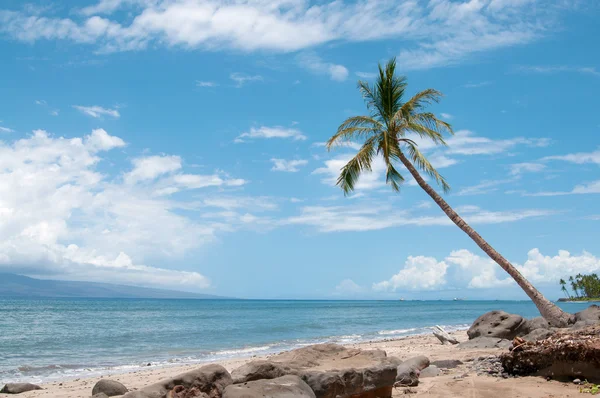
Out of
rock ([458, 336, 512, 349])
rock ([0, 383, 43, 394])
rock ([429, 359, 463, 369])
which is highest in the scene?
rock ([429, 359, 463, 369])

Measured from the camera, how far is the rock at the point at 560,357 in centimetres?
875

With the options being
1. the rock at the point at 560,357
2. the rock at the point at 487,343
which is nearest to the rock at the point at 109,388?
the rock at the point at 560,357

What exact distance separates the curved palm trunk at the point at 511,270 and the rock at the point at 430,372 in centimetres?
714

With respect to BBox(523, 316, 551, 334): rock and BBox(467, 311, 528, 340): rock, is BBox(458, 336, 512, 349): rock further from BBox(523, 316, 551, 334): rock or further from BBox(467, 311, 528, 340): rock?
BBox(523, 316, 551, 334): rock

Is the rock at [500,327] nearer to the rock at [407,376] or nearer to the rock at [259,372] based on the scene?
the rock at [407,376]

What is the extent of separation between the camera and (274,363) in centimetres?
723

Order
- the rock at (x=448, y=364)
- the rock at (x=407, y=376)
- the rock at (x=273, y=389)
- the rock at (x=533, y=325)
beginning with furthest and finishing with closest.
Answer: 1. the rock at (x=533, y=325)
2. the rock at (x=448, y=364)
3. the rock at (x=407, y=376)
4. the rock at (x=273, y=389)

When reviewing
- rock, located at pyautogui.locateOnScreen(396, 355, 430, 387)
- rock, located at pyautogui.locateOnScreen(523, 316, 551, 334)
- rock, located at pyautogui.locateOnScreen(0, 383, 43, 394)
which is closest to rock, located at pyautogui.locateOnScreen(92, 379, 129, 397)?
rock, located at pyautogui.locateOnScreen(0, 383, 43, 394)

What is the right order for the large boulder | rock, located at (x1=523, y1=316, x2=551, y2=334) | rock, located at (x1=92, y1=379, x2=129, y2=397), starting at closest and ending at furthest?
the large boulder < rock, located at (x1=92, y1=379, x2=129, y2=397) < rock, located at (x1=523, y1=316, x2=551, y2=334)

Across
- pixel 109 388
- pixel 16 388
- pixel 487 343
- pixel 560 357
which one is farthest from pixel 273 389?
pixel 487 343

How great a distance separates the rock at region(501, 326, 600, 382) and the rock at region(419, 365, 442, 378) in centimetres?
169

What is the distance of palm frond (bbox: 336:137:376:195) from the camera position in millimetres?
18969

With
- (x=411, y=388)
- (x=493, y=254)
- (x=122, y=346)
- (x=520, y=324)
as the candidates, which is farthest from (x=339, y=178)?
(x=122, y=346)

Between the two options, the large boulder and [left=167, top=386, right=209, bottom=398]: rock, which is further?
the large boulder
